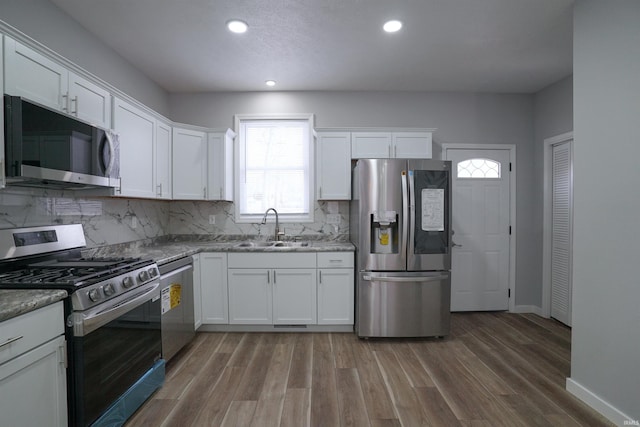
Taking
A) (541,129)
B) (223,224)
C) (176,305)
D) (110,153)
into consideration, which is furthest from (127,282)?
(541,129)

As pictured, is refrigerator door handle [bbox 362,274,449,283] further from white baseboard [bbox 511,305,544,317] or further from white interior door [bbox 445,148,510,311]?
white baseboard [bbox 511,305,544,317]

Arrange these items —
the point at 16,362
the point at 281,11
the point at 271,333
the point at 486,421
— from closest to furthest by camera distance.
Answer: the point at 16,362
the point at 486,421
the point at 281,11
the point at 271,333

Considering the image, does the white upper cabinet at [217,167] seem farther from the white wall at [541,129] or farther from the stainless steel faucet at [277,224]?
the white wall at [541,129]

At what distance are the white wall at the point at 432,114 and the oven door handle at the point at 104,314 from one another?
2.41 meters

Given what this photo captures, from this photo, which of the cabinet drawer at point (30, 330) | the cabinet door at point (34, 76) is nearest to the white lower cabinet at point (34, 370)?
the cabinet drawer at point (30, 330)

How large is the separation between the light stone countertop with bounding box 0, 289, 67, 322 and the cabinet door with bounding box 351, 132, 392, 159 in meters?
2.82

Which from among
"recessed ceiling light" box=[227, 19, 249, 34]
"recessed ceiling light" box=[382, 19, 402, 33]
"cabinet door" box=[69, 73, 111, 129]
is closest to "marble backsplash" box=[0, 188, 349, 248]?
"cabinet door" box=[69, 73, 111, 129]

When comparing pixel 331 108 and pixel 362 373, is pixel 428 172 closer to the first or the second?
pixel 331 108

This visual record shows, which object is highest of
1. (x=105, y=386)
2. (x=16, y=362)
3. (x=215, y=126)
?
(x=215, y=126)

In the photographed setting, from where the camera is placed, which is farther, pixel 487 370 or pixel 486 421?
pixel 487 370

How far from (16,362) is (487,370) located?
9.85 feet

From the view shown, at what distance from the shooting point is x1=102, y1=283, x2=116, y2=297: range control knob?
1.60m

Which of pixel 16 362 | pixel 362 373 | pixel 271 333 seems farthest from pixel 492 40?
pixel 16 362

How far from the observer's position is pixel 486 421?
1.79 metres
